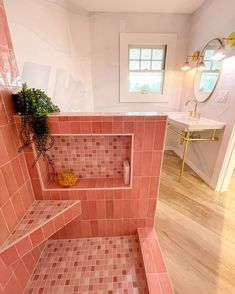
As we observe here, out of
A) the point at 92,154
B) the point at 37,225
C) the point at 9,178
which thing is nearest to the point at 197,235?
the point at 92,154

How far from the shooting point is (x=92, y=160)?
1217 millimetres

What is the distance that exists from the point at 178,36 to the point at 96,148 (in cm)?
260

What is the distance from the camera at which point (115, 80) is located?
271 cm

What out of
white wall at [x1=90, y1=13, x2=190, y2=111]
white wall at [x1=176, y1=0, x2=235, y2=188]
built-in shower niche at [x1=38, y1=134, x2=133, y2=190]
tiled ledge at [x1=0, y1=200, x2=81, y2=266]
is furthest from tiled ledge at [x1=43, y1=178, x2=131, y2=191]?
white wall at [x1=90, y1=13, x2=190, y2=111]

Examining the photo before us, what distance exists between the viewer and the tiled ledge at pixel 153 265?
0.89m

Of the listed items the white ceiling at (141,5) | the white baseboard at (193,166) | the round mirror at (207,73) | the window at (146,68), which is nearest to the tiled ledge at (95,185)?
the white baseboard at (193,166)

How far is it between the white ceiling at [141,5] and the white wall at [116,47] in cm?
9

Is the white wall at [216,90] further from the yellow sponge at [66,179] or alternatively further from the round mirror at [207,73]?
the yellow sponge at [66,179]

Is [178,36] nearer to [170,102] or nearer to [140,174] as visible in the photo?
[170,102]

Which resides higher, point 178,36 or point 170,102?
point 178,36

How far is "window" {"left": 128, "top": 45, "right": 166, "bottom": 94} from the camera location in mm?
2596

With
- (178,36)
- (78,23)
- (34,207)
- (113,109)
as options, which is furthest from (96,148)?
(178,36)

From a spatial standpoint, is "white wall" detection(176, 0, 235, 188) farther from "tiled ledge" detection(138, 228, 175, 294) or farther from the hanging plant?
the hanging plant

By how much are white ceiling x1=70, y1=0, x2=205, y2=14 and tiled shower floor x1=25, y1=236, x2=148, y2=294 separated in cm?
300
